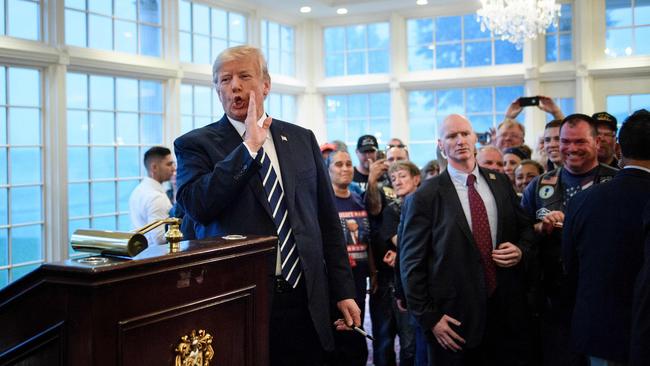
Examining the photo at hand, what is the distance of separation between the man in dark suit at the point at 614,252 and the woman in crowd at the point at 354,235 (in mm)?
1514

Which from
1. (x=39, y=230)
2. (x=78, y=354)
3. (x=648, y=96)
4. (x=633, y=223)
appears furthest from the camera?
(x=648, y=96)

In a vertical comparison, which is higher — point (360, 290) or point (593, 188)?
point (593, 188)

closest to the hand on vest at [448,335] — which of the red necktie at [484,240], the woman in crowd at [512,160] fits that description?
the red necktie at [484,240]

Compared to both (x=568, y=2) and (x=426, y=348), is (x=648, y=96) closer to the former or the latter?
(x=568, y=2)

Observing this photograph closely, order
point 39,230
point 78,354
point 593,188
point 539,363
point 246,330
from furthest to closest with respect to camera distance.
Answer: point 39,230, point 539,363, point 593,188, point 246,330, point 78,354

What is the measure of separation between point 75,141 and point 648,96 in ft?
19.4

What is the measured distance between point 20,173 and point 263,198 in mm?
4143

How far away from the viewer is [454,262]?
8.17 feet

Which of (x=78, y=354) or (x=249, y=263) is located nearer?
(x=78, y=354)

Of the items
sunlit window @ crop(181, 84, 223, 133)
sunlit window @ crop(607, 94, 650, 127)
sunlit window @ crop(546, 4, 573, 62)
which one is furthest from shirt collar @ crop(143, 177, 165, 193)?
sunlit window @ crop(607, 94, 650, 127)

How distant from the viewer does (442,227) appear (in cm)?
253

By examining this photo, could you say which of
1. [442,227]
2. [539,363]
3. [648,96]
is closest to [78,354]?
[442,227]

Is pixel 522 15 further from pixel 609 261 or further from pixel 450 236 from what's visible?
pixel 609 261

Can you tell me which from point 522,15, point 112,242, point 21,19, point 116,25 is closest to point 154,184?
point 21,19
